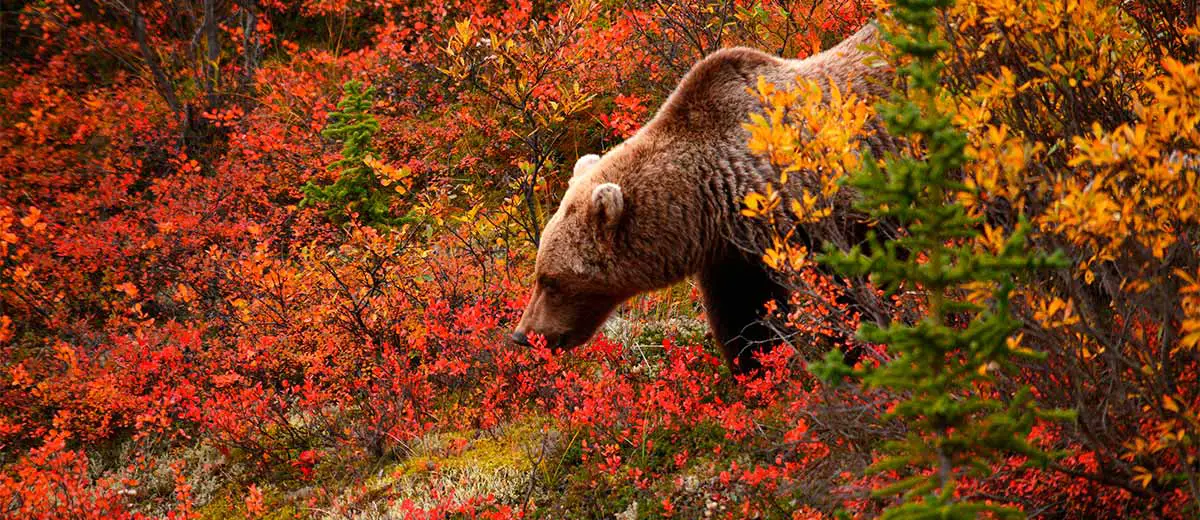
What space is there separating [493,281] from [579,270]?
196 centimetres

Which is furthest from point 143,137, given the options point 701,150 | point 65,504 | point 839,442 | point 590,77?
point 839,442

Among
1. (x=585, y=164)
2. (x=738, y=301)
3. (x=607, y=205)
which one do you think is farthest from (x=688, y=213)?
(x=585, y=164)

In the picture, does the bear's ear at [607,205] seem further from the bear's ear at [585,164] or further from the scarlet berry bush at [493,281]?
the bear's ear at [585,164]

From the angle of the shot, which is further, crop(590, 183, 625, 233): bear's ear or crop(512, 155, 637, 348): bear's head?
crop(512, 155, 637, 348): bear's head

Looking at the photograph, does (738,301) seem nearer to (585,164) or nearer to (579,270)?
(579,270)

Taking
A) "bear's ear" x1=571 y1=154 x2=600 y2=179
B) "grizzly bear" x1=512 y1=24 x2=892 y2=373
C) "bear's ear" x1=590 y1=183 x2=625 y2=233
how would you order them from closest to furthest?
"bear's ear" x1=590 y1=183 x2=625 y2=233 < "grizzly bear" x1=512 y1=24 x2=892 y2=373 < "bear's ear" x1=571 y1=154 x2=600 y2=179

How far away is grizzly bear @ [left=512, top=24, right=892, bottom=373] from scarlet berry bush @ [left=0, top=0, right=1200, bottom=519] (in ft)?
0.77

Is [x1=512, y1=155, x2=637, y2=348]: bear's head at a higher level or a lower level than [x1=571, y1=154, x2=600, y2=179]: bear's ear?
lower

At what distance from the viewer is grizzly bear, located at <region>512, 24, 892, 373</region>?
15.4ft

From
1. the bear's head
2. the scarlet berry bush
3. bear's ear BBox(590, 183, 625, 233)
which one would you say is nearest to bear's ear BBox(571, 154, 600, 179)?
the bear's head

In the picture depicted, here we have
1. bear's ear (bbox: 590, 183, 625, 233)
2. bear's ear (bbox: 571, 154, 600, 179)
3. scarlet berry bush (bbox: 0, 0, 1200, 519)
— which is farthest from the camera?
bear's ear (bbox: 571, 154, 600, 179)

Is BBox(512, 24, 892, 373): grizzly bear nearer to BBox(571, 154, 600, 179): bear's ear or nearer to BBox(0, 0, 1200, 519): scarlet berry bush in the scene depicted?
BBox(0, 0, 1200, 519): scarlet berry bush

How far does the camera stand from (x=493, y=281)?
22.0 feet

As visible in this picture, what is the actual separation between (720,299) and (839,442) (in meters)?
1.46
